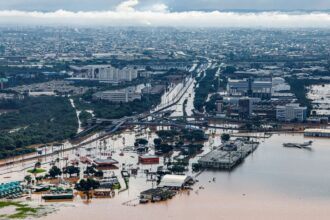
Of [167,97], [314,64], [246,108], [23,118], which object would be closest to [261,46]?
[314,64]

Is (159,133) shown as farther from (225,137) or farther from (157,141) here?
(225,137)

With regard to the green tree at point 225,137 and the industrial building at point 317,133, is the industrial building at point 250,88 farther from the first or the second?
the green tree at point 225,137

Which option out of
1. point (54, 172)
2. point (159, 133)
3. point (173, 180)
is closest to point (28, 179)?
point (54, 172)

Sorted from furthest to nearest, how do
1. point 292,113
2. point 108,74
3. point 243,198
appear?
1. point 108,74
2. point 292,113
3. point 243,198

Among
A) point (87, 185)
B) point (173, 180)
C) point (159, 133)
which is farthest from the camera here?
point (159, 133)

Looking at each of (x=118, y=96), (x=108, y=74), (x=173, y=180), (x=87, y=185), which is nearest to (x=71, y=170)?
(x=87, y=185)

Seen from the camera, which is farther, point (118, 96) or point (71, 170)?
point (118, 96)
